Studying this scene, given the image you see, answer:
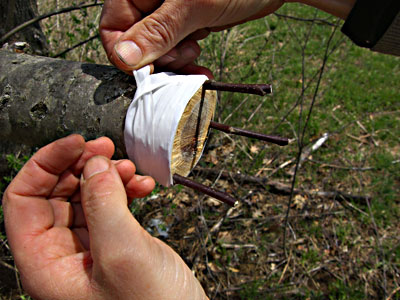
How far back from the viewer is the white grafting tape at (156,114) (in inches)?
43.3

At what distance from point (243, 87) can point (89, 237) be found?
2.79 ft

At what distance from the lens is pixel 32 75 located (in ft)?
3.96

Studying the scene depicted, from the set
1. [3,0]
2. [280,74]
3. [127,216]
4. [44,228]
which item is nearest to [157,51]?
[127,216]

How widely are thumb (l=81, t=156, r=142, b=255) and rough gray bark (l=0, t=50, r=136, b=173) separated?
186 millimetres

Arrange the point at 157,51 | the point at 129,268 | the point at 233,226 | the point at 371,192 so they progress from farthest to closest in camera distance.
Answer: the point at 371,192, the point at 233,226, the point at 157,51, the point at 129,268

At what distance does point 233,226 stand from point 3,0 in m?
2.44

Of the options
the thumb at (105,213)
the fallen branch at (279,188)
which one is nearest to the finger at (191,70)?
the thumb at (105,213)

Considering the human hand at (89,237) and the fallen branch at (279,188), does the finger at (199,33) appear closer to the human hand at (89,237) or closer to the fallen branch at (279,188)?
the human hand at (89,237)

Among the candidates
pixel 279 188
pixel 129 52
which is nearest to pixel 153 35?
pixel 129 52

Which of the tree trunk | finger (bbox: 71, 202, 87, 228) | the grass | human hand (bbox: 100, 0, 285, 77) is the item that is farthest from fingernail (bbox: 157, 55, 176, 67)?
the tree trunk

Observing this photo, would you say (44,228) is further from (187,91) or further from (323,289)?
(323,289)

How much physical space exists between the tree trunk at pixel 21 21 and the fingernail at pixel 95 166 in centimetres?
149

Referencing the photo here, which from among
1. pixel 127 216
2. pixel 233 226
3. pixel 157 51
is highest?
pixel 157 51

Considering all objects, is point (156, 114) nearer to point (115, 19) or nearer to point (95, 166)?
point (95, 166)
